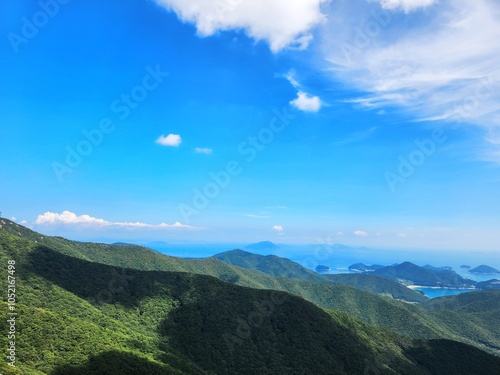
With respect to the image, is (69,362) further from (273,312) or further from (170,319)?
(273,312)

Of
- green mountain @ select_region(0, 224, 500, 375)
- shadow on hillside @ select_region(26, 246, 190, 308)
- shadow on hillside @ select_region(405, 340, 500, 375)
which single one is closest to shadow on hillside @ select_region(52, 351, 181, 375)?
green mountain @ select_region(0, 224, 500, 375)

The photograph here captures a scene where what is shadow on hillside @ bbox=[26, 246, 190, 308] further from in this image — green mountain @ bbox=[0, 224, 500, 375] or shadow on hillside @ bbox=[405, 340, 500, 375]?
shadow on hillside @ bbox=[405, 340, 500, 375]

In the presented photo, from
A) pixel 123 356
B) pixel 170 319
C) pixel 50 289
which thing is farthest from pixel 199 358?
pixel 50 289

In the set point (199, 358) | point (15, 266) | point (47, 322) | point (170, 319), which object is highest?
point (15, 266)

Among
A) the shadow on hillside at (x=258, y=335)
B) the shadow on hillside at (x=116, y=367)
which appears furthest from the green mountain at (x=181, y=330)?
the shadow on hillside at (x=258, y=335)

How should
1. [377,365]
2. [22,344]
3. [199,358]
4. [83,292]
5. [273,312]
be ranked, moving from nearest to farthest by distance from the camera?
[22,344], [199,358], [83,292], [377,365], [273,312]

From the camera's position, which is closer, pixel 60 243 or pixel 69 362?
pixel 69 362

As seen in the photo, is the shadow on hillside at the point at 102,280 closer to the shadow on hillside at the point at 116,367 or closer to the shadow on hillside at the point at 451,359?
the shadow on hillside at the point at 116,367
